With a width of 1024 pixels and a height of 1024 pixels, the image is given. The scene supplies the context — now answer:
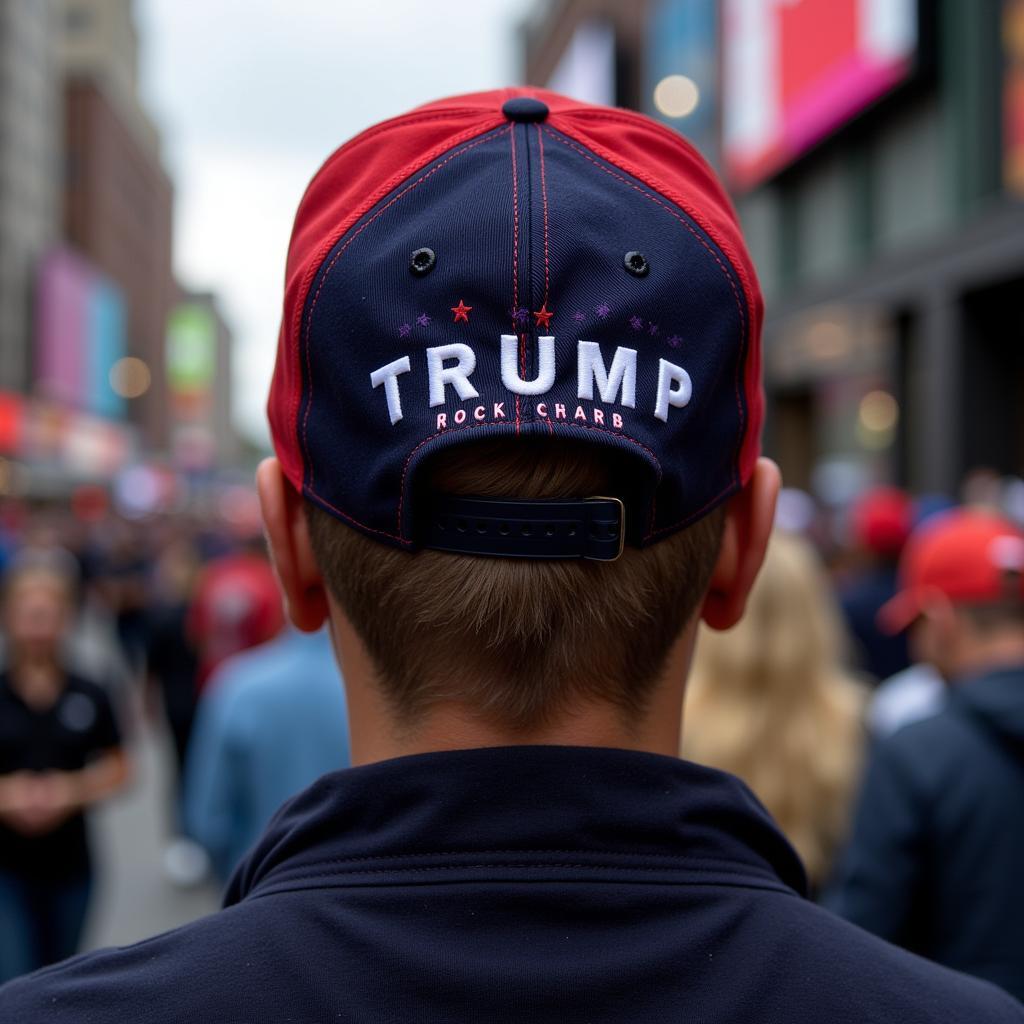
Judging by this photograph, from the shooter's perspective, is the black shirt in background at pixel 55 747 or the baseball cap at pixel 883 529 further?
the baseball cap at pixel 883 529

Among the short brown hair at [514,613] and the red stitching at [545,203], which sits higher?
the red stitching at [545,203]

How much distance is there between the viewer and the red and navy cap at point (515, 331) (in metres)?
1.04

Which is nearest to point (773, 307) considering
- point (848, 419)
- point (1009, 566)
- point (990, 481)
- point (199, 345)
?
point (848, 419)

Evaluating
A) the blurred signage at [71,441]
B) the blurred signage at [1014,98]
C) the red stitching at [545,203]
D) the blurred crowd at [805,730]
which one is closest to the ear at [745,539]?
the red stitching at [545,203]

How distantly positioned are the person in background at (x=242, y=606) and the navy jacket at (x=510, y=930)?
17.0 feet

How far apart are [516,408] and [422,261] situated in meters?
0.17

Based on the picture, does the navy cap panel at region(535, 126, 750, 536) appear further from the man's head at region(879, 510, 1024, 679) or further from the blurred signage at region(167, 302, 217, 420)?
the blurred signage at region(167, 302, 217, 420)

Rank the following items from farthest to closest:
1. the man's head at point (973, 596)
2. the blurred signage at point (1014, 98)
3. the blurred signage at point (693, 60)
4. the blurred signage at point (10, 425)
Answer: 1. the blurred signage at point (10, 425)
2. the blurred signage at point (693, 60)
3. the blurred signage at point (1014, 98)
4. the man's head at point (973, 596)

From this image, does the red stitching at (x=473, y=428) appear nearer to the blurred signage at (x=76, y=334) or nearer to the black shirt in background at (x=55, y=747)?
the black shirt in background at (x=55, y=747)

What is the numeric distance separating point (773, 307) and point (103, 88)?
226 ft

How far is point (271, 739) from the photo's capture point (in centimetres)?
420

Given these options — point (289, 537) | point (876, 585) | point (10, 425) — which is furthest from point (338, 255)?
point (10, 425)

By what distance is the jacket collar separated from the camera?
0.99m

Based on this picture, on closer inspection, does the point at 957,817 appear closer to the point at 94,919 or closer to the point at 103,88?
the point at 94,919
